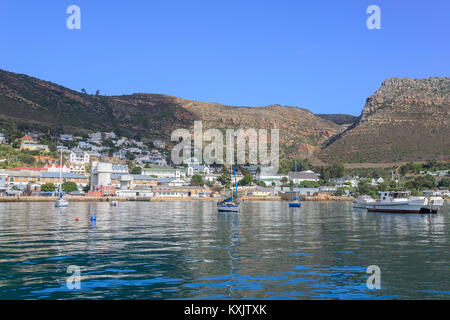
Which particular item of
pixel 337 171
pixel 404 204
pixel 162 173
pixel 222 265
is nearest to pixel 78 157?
pixel 162 173

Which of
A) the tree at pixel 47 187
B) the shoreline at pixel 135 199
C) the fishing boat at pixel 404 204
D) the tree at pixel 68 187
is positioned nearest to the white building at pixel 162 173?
the shoreline at pixel 135 199

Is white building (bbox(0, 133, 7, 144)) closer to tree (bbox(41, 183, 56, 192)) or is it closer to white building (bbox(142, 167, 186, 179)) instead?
white building (bbox(142, 167, 186, 179))

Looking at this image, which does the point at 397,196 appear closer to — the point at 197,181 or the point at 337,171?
the point at 197,181

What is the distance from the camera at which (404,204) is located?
7194 cm

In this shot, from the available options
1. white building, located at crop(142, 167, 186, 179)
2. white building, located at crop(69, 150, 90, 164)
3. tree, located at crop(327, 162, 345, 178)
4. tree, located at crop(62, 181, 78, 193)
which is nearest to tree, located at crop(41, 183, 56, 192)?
tree, located at crop(62, 181, 78, 193)

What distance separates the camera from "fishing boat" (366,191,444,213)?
2736 inches

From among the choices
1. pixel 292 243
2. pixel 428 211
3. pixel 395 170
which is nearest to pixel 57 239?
pixel 292 243

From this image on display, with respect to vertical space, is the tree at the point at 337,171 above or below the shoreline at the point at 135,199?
above

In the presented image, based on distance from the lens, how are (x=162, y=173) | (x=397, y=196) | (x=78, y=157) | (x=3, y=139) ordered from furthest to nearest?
(x=162, y=173), (x=3, y=139), (x=78, y=157), (x=397, y=196)

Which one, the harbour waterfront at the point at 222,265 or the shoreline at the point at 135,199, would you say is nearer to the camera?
the harbour waterfront at the point at 222,265

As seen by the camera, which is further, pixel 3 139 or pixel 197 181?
pixel 3 139

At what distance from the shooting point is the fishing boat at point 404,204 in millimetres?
69494

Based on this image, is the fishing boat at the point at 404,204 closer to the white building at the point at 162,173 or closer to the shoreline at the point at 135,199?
the shoreline at the point at 135,199
